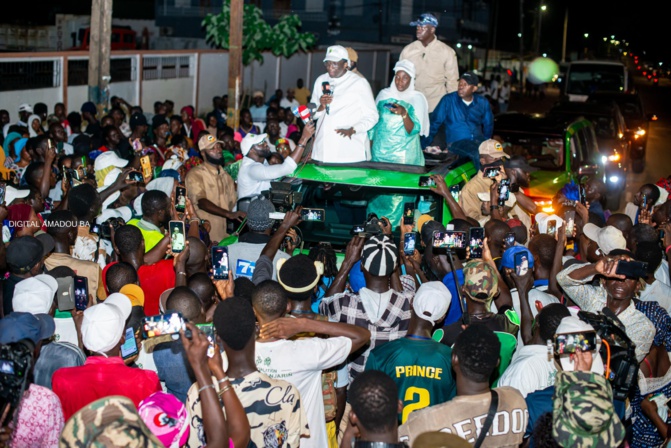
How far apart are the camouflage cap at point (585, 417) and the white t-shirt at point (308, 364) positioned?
4.27ft

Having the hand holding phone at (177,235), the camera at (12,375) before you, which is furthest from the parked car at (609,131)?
the camera at (12,375)

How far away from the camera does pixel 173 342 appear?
443 centimetres

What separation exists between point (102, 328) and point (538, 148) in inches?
330

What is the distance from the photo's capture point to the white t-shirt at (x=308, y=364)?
4.27 meters

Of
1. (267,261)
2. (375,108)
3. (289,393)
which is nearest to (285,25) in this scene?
(375,108)

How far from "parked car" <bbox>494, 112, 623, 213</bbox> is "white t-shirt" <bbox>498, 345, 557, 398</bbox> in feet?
18.9

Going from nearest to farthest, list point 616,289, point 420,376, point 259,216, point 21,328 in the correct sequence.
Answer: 1. point 21,328
2. point 420,376
3. point 616,289
4. point 259,216

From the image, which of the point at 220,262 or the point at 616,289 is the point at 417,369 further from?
the point at 616,289

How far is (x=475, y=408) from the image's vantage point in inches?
157

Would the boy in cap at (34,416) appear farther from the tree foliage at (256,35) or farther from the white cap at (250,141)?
the tree foliage at (256,35)

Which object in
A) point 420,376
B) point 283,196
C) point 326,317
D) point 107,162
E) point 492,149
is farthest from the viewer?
point 107,162

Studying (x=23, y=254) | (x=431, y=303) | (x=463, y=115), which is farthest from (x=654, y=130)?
(x=23, y=254)

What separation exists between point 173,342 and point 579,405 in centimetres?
216

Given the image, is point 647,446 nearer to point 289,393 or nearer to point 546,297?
point 546,297
